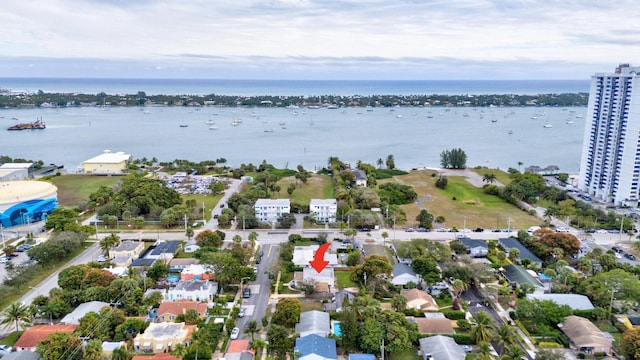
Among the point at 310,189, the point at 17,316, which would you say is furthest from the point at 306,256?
the point at 310,189

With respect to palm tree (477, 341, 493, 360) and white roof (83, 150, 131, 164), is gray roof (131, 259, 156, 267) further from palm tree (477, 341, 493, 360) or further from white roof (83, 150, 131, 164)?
white roof (83, 150, 131, 164)

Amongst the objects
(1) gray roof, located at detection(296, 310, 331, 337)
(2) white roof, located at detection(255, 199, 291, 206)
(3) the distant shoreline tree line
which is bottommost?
(1) gray roof, located at detection(296, 310, 331, 337)

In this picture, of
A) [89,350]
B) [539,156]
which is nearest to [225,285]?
[89,350]

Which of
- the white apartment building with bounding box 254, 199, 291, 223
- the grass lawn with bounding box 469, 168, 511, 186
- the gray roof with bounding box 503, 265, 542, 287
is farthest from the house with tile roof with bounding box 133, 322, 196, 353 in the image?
the grass lawn with bounding box 469, 168, 511, 186

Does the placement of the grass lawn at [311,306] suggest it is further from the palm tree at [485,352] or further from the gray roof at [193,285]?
the palm tree at [485,352]

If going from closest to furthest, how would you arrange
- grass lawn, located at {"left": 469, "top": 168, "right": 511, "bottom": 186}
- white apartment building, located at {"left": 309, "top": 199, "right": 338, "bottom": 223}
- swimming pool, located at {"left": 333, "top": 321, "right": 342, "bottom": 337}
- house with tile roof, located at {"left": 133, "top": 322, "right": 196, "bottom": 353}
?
house with tile roof, located at {"left": 133, "top": 322, "right": 196, "bottom": 353}, swimming pool, located at {"left": 333, "top": 321, "right": 342, "bottom": 337}, white apartment building, located at {"left": 309, "top": 199, "right": 338, "bottom": 223}, grass lawn, located at {"left": 469, "top": 168, "right": 511, "bottom": 186}

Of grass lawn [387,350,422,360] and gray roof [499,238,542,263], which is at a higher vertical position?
gray roof [499,238,542,263]

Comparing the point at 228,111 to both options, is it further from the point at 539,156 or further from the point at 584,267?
the point at 584,267
